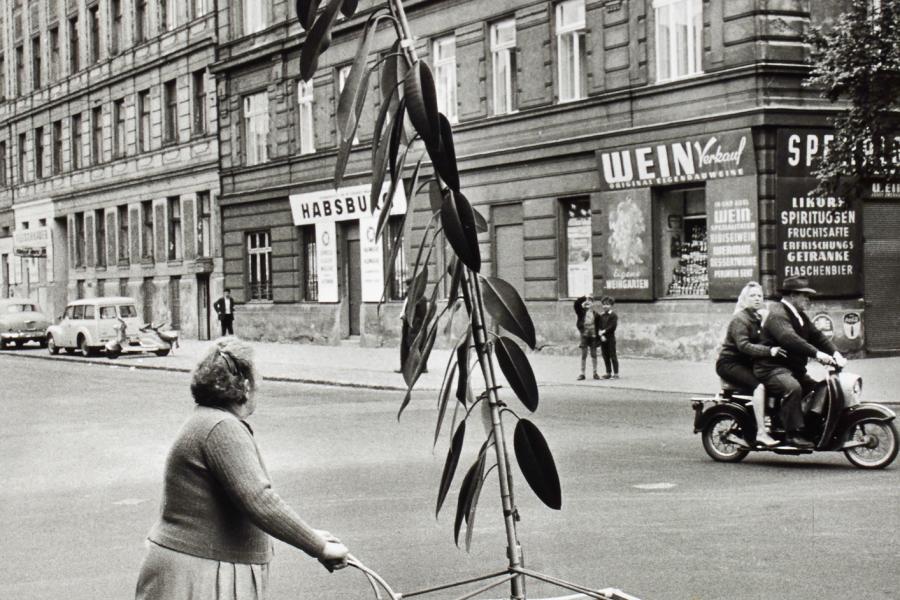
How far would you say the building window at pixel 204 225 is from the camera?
1640 inches

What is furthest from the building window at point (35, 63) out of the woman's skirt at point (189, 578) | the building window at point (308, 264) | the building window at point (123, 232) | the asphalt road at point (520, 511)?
the woman's skirt at point (189, 578)

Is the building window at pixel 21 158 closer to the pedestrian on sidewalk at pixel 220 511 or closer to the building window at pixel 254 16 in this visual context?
the building window at pixel 254 16

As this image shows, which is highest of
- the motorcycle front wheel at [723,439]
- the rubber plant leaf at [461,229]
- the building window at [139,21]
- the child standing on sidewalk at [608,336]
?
the building window at [139,21]

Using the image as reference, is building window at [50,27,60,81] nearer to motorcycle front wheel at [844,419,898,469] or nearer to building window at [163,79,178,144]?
building window at [163,79,178,144]

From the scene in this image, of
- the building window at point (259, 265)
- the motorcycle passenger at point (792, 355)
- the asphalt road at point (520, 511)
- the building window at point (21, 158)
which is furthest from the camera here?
the building window at point (21, 158)

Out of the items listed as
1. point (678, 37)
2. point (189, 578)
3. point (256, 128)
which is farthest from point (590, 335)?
point (256, 128)

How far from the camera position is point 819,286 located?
22906mm

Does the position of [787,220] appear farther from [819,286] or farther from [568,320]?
[568,320]

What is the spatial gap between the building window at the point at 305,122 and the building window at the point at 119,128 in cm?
1382

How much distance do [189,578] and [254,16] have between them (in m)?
36.4

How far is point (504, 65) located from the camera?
28688 mm

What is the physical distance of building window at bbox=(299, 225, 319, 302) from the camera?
35.9 metres

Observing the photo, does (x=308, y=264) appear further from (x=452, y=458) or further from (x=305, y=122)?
(x=452, y=458)

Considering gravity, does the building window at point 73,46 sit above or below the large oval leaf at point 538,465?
above
